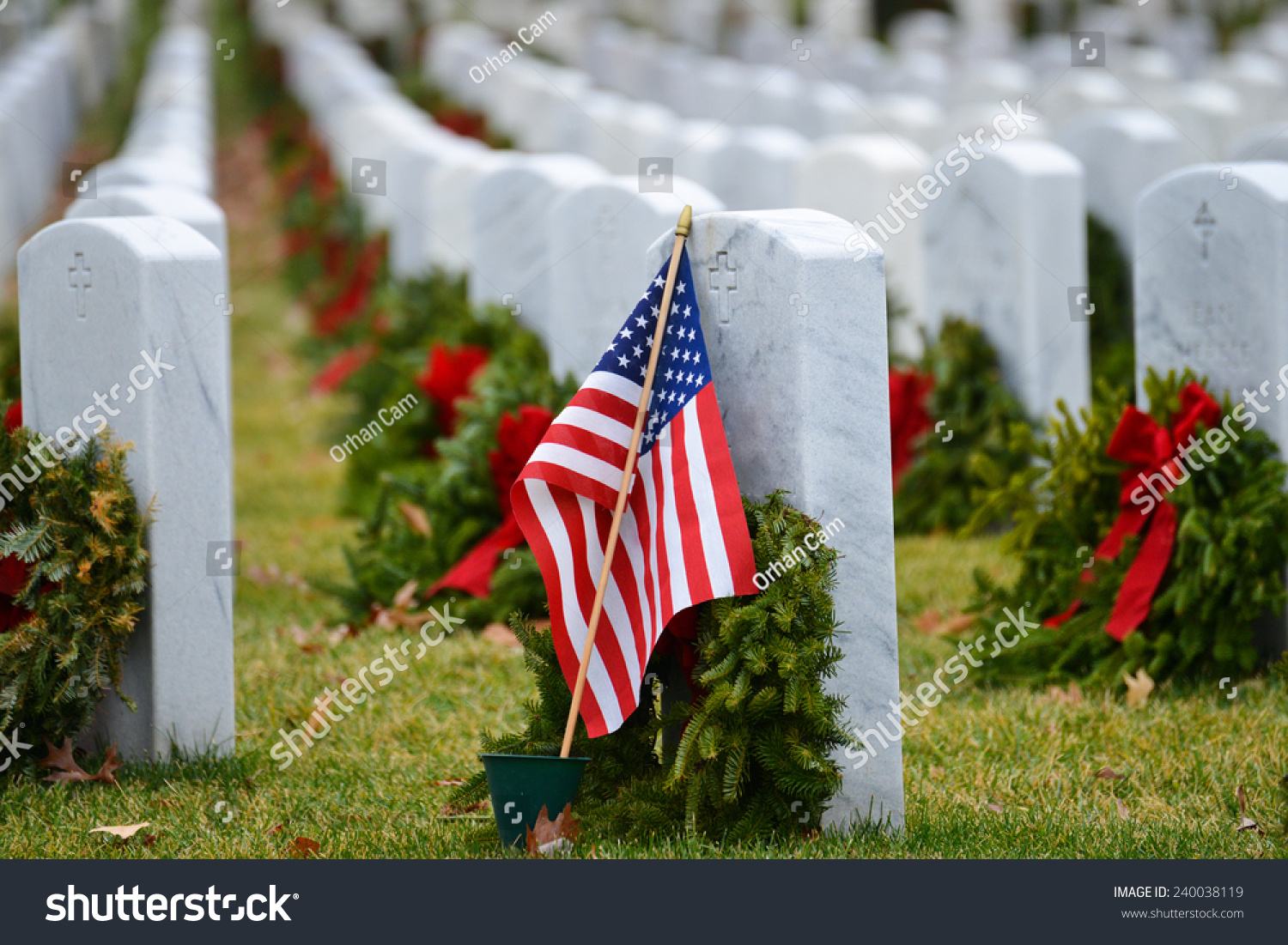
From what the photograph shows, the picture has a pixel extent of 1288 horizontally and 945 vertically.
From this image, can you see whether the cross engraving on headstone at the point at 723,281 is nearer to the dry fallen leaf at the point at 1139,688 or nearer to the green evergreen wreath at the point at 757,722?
the green evergreen wreath at the point at 757,722

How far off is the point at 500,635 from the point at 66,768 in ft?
6.65

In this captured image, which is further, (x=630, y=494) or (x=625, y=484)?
(x=630, y=494)

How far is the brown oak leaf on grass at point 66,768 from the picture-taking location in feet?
14.1

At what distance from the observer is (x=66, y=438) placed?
4406mm

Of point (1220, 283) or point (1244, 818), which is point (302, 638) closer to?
point (1244, 818)

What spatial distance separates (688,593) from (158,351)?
6.10 feet

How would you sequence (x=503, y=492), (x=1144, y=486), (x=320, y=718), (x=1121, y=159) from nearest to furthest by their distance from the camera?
(x=320, y=718) < (x=1144, y=486) < (x=503, y=492) < (x=1121, y=159)

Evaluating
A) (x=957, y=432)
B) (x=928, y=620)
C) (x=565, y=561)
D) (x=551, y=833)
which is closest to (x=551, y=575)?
(x=565, y=561)

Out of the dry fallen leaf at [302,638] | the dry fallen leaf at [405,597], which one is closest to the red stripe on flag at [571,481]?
the dry fallen leaf at [302,638]

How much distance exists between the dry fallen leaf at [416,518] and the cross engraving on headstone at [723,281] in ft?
10.1

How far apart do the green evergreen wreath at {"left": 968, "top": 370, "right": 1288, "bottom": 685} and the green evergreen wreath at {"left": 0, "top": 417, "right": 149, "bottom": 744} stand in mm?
2983

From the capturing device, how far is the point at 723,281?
3850 mm

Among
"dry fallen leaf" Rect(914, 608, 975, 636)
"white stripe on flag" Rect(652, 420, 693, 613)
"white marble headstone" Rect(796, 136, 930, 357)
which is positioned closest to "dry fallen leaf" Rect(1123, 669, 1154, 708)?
"dry fallen leaf" Rect(914, 608, 975, 636)

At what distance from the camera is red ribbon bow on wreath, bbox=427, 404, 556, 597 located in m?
6.16
